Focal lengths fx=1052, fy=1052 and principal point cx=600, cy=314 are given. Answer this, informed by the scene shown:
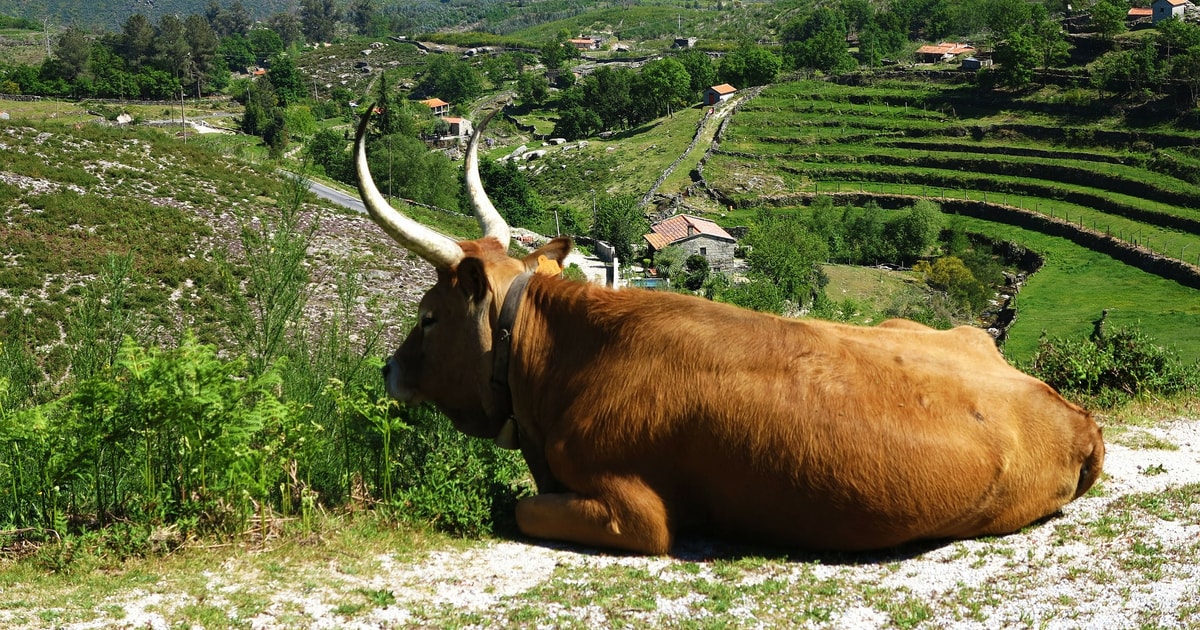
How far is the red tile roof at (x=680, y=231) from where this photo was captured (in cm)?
8481

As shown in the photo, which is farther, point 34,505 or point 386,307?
point 386,307

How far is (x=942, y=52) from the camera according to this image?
14525cm

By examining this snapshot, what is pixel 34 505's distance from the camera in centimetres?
749

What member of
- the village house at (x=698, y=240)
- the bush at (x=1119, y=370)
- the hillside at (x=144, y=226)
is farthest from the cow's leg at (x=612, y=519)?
the village house at (x=698, y=240)

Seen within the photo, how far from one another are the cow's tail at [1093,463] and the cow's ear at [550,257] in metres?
4.24

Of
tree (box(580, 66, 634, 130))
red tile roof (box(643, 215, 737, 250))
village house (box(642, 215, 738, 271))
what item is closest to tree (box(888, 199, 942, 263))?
village house (box(642, 215, 738, 271))

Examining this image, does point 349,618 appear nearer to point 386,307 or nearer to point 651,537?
point 651,537

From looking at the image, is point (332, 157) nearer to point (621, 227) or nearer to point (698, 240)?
point (621, 227)

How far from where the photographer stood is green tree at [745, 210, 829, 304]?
240 ft

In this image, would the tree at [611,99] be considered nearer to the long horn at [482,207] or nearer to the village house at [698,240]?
the village house at [698,240]

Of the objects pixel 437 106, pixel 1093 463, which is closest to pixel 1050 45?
pixel 437 106

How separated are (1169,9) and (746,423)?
146508mm

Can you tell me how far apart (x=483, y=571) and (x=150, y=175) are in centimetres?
4572

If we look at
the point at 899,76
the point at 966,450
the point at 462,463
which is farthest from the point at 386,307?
the point at 899,76
